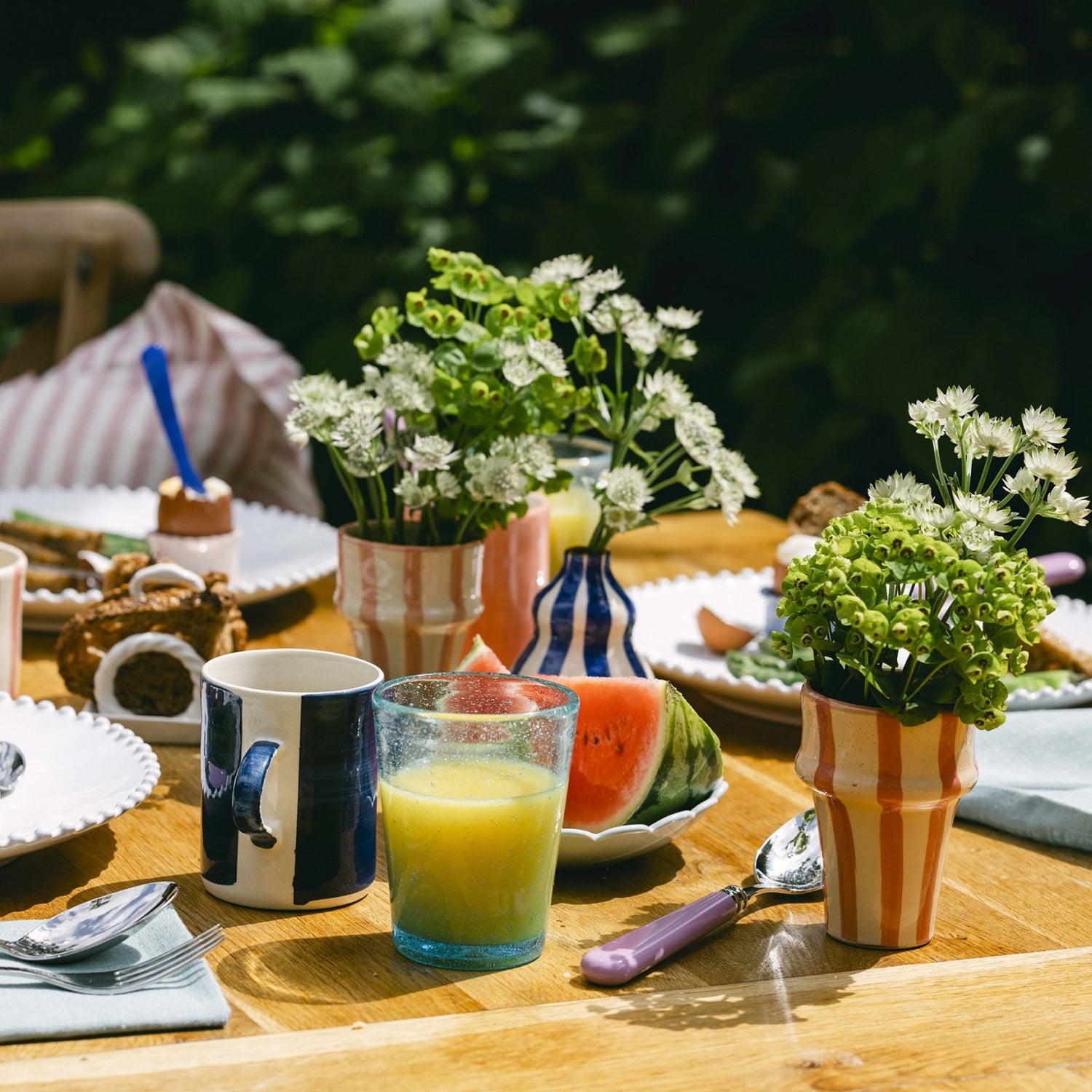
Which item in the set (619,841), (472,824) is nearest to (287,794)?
(472,824)

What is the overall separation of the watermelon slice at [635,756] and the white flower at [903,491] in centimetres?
25

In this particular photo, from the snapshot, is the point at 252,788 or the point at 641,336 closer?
the point at 252,788

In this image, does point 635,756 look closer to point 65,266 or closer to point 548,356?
point 548,356

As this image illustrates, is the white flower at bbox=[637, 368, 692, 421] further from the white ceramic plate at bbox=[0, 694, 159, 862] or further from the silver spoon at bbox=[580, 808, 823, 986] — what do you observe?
the white ceramic plate at bbox=[0, 694, 159, 862]

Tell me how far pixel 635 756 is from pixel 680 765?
46mm

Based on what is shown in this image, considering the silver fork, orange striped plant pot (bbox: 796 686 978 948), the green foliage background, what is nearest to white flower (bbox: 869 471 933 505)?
orange striped plant pot (bbox: 796 686 978 948)

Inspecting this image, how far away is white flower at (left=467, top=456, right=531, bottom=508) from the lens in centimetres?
131

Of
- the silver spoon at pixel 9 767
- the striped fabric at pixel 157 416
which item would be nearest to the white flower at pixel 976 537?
the silver spoon at pixel 9 767

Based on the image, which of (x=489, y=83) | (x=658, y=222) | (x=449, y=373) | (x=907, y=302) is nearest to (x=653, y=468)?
(x=449, y=373)

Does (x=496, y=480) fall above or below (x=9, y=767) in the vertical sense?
above

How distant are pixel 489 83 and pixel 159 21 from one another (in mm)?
1482

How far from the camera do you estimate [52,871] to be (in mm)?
1173

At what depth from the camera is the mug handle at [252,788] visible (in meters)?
1.06

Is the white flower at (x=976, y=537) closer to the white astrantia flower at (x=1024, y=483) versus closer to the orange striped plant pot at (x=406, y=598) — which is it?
the white astrantia flower at (x=1024, y=483)
